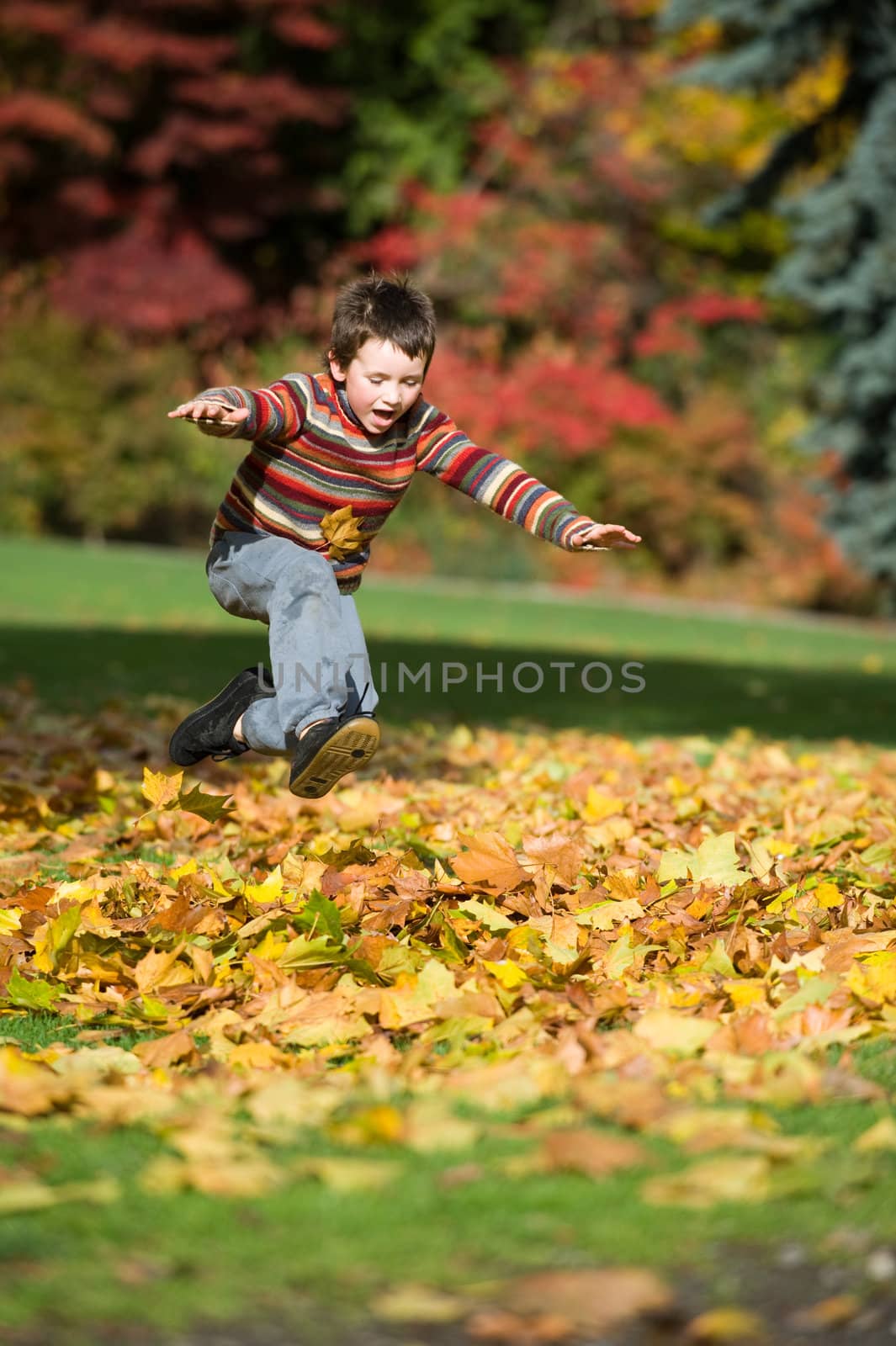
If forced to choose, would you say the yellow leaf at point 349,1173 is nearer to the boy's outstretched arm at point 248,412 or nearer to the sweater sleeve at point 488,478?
the boy's outstretched arm at point 248,412

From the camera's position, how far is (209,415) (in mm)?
4086

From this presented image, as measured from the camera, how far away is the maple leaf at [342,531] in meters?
4.61

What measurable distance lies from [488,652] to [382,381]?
26.1ft

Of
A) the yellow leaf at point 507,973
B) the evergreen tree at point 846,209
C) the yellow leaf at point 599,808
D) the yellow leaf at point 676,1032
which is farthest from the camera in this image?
the evergreen tree at point 846,209

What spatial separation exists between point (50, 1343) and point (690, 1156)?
93 cm

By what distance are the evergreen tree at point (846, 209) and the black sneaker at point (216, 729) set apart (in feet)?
50.8

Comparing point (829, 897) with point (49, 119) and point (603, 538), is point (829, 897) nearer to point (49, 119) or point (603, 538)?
point (603, 538)

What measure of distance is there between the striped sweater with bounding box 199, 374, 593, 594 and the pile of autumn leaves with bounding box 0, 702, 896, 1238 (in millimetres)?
836

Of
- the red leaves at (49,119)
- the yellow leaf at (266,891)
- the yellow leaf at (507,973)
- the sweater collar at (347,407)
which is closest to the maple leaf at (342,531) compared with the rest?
the sweater collar at (347,407)

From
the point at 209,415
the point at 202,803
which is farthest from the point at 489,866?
the point at 209,415

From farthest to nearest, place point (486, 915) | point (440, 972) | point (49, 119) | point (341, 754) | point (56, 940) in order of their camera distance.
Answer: point (49, 119) → point (341, 754) → point (486, 915) → point (56, 940) → point (440, 972)

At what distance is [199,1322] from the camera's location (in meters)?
1.90

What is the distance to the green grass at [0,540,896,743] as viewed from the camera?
9164 millimetres

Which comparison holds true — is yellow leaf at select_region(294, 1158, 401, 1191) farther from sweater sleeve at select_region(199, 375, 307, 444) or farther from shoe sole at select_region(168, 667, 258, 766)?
shoe sole at select_region(168, 667, 258, 766)
